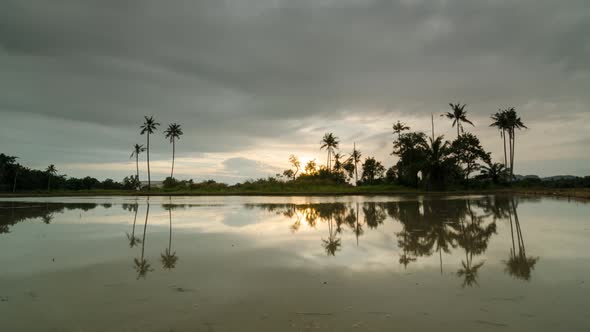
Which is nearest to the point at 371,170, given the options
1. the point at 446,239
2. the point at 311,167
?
the point at 311,167

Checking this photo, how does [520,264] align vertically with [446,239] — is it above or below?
below

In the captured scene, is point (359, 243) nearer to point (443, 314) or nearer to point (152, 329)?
point (443, 314)

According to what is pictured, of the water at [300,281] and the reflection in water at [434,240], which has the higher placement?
the reflection in water at [434,240]

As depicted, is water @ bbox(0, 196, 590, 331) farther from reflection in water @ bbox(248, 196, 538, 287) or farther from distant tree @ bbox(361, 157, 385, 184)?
distant tree @ bbox(361, 157, 385, 184)

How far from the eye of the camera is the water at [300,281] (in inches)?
174

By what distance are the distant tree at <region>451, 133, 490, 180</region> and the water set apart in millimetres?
47046

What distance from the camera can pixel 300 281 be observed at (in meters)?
6.24

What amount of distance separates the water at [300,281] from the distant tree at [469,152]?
47046 millimetres

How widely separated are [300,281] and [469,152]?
59708 mm

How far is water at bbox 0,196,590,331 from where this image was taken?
442 centimetres

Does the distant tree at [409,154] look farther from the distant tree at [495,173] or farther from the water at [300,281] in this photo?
the water at [300,281]

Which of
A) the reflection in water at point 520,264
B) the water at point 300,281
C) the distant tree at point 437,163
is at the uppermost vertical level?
the distant tree at point 437,163

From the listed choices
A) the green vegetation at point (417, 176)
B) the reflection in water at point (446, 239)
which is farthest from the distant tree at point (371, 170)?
the reflection in water at point (446, 239)

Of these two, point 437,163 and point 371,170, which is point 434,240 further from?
point 371,170
